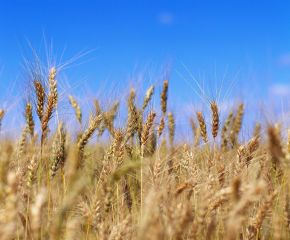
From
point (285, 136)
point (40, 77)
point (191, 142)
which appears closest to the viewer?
point (285, 136)

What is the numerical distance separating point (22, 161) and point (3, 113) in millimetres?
493

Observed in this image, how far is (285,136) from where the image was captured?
257cm

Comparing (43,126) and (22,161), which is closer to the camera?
(43,126)

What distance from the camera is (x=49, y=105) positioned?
8.76 ft

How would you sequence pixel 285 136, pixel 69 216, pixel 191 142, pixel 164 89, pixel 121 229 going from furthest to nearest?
pixel 164 89 < pixel 191 142 < pixel 285 136 < pixel 69 216 < pixel 121 229

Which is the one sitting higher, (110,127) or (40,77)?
(40,77)

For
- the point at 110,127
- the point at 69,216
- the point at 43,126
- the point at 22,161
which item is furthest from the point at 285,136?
the point at 22,161

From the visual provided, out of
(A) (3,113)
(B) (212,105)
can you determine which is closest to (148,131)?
(B) (212,105)

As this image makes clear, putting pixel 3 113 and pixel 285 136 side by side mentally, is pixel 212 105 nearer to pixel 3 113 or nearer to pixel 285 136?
pixel 285 136

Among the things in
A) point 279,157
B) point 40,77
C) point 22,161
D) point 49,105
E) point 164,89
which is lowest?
point 279,157

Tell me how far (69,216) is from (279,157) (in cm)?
154

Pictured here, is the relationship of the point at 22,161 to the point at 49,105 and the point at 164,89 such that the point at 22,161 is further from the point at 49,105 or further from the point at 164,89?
the point at 164,89

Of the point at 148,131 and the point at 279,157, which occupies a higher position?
the point at 148,131

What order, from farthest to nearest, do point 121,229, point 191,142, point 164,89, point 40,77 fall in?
1. point 164,89
2. point 191,142
3. point 40,77
4. point 121,229
